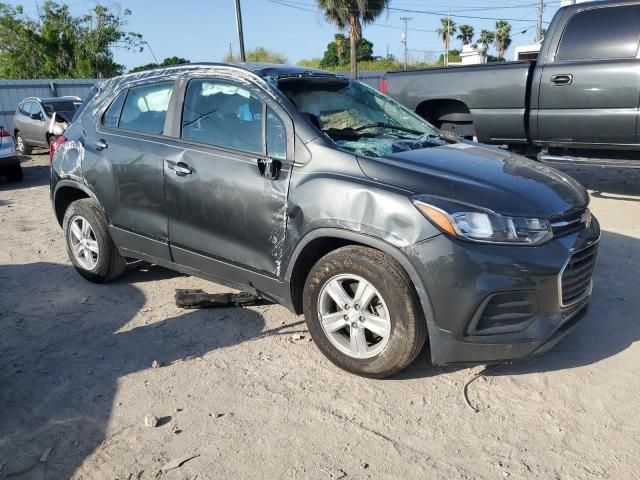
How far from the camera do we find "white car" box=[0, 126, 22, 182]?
10.4 m

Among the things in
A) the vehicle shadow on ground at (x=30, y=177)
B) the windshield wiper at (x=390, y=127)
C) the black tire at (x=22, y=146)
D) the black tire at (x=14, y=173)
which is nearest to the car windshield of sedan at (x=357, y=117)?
the windshield wiper at (x=390, y=127)

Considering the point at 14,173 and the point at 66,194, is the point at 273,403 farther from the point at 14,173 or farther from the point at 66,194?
the point at 14,173

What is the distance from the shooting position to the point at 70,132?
4.79 meters

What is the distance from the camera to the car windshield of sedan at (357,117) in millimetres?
3514

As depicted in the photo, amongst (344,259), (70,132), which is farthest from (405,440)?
(70,132)

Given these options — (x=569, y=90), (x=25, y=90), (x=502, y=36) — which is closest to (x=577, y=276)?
(x=569, y=90)

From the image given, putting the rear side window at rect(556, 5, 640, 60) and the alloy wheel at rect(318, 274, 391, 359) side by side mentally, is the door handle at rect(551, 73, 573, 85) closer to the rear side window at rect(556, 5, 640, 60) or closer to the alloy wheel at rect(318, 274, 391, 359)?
the rear side window at rect(556, 5, 640, 60)

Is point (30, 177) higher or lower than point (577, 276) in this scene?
lower

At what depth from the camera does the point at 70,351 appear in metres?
3.70

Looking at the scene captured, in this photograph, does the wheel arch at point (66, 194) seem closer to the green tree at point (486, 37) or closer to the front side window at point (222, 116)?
the front side window at point (222, 116)

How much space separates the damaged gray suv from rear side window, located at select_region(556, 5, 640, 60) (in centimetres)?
349

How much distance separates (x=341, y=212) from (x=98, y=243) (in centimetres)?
248

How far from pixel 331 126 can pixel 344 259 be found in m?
0.98

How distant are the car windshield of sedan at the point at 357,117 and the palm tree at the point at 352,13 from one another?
23.5m
